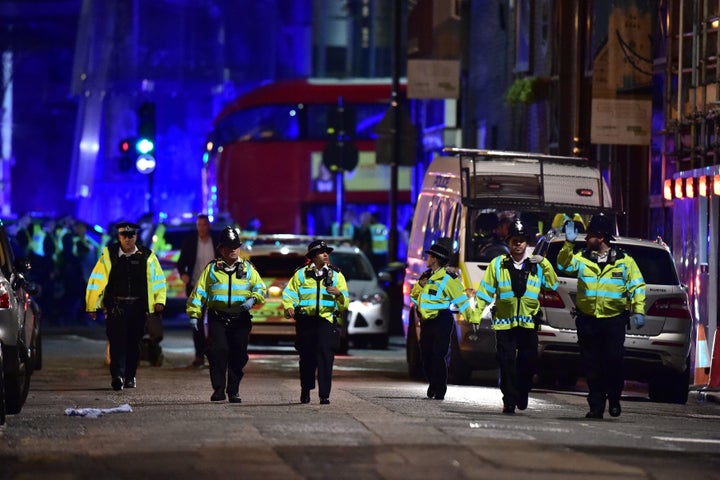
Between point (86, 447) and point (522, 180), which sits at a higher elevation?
point (522, 180)

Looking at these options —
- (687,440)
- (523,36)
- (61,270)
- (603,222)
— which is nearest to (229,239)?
(687,440)

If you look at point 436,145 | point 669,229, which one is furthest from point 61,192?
point 669,229

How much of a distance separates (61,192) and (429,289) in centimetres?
8653

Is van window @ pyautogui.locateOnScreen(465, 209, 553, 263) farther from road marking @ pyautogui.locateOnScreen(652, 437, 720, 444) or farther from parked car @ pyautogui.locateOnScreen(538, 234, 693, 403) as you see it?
→ road marking @ pyautogui.locateOnScreen(652, 437, 720, 444)

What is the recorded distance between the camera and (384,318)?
2784 centimetres

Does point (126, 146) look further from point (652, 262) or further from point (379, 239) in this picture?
point (652, 262)

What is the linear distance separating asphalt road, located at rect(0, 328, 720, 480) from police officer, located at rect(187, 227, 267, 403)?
38 centimetres

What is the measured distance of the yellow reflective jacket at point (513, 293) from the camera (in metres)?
16.8

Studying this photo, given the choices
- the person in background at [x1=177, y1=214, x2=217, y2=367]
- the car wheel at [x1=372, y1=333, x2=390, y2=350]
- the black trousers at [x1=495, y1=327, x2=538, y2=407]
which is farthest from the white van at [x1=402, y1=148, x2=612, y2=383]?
the car wheel at [x1=372, y1=333, x2=390, y2=350]

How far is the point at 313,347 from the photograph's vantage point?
17.6 metres

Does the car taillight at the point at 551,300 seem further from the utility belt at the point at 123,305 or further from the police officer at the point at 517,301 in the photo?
the utility belt at the point at 123,305

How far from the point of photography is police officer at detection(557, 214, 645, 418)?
1652 cm

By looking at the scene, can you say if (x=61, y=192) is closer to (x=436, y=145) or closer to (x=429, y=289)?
(x=436, y=145)

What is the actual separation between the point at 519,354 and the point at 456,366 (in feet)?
11.5
